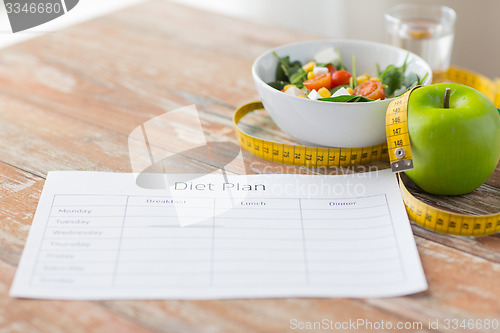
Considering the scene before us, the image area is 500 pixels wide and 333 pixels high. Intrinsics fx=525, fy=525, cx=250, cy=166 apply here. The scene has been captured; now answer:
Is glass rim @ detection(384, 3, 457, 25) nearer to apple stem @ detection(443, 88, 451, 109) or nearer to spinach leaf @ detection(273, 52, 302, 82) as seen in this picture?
spinach leaf @ detection(273, 52, 302, 82)

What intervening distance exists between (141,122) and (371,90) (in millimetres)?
571

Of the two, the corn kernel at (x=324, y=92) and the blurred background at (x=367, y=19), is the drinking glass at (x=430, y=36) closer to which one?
the corn kernel at (x=324, y=92)

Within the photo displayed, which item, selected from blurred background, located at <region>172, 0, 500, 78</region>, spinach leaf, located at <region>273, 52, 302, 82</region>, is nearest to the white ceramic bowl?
spinach leaf, located at <region>273, 52, 302, 82</region>

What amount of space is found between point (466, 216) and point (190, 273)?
496mm

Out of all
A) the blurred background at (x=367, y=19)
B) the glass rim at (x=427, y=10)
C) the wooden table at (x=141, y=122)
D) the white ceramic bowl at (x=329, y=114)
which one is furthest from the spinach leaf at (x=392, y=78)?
the blurred background at (x=367, y=19)

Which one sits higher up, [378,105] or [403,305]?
[378,105]

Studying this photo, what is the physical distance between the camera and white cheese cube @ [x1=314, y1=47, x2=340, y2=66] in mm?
1311

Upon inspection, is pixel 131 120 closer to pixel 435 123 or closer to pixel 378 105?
pixel 378 105

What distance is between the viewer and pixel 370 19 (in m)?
2.84

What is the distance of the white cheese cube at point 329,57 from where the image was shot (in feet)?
4.30

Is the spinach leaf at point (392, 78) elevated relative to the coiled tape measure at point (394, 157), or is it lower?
elevated

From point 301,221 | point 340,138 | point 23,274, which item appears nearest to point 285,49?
point 340,138

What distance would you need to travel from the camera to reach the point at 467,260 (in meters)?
0.89

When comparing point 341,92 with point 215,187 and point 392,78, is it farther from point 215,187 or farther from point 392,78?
point 215,187
